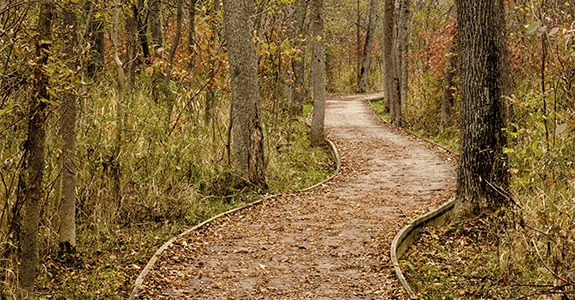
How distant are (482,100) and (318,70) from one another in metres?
8.48

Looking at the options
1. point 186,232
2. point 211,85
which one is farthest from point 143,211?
point 211,85

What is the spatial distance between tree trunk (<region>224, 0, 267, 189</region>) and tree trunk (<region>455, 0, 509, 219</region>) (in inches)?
149

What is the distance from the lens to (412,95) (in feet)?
81.9

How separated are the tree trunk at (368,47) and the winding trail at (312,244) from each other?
22.7 meters

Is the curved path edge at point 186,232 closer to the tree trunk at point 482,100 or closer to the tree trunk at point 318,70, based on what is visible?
the tree trunk at point 318,70

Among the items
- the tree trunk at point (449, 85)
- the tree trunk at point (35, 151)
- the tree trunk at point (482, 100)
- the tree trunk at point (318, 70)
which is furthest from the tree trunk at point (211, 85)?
the tree trunk at point (449, 85)

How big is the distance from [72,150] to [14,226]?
4.38ft

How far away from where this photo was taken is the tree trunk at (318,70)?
16.0m

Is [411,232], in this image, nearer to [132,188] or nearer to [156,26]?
[132,188]

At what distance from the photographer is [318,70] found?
1638 cm

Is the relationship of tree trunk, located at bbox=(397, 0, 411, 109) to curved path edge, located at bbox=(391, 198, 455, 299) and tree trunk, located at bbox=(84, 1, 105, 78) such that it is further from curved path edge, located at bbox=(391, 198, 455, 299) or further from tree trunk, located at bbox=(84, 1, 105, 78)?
curved path edge, located at bbox=(391, 198, 455, 299)

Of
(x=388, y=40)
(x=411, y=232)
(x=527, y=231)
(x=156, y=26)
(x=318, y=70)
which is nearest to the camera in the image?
(x=527, y=231)

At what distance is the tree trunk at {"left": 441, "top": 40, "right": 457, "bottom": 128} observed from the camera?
1773 centimetres

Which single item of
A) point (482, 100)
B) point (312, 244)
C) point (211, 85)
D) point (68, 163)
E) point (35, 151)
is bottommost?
point (312, 244)
